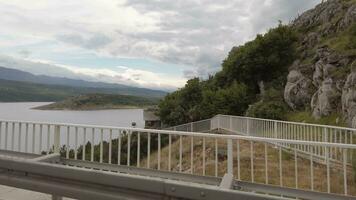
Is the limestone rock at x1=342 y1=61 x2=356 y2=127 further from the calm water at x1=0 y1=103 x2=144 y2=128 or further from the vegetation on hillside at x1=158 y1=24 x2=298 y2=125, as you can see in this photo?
the calm water at x1=0 y1=103 x2=144 y2=128

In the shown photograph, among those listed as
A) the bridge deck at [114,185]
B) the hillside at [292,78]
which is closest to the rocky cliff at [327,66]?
the hillside at [292,78]

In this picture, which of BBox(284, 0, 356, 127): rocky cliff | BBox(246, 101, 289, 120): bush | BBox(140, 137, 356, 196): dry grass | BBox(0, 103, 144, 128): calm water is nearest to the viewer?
BBox(140, 137, 356, 196): dry grass

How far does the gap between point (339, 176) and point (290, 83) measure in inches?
846

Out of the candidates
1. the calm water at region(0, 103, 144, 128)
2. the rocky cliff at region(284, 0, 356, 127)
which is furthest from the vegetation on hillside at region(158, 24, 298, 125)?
the calm water at region(0, 103, 144, 128)

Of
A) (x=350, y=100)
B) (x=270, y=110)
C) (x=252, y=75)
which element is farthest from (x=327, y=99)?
(x=252, y=75)

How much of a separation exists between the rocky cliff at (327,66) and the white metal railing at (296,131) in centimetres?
432

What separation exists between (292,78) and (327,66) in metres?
5.05

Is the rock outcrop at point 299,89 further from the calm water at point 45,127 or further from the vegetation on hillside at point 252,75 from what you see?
the calm water at point 45,127

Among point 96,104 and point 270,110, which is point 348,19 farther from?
point 96,104

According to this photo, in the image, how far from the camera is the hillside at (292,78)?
23.6m

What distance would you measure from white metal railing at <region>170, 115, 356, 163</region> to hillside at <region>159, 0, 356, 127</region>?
163 inches

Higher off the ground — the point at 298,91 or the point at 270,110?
the point at 298,91

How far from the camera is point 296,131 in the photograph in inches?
583

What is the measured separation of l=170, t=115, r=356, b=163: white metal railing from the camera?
11.6m
